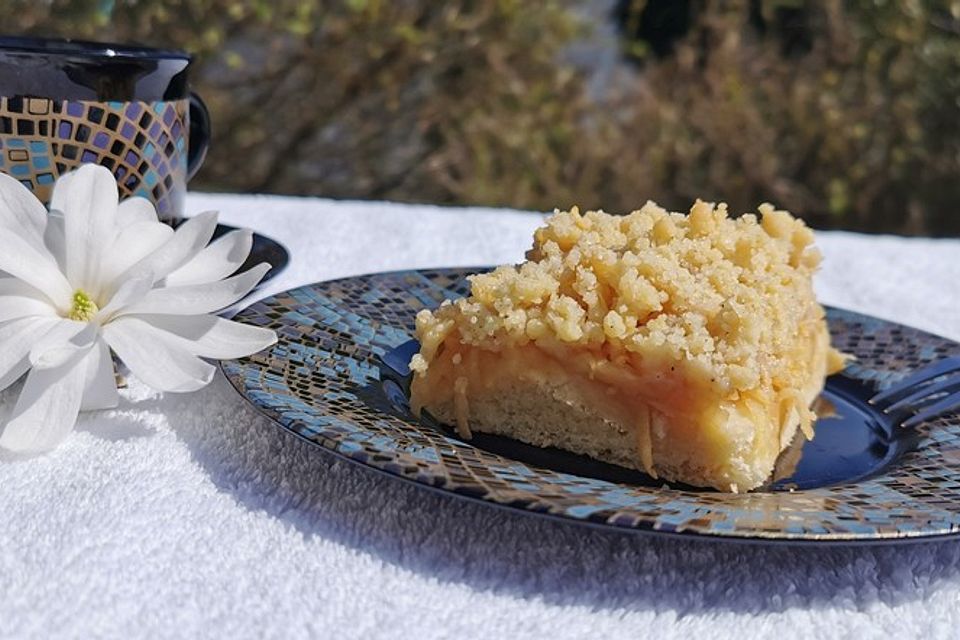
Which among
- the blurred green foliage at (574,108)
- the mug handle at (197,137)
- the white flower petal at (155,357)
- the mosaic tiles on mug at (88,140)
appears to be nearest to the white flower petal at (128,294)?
Answer: the white flower petal at (155,357)

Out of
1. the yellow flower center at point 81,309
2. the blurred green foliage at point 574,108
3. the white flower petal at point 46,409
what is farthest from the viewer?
the blurred green foliage at point 574,108

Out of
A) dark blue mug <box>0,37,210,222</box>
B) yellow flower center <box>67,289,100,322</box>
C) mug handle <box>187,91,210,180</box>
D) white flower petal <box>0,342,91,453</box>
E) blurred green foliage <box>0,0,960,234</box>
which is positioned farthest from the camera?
blurred green foliage <box>0,0,960,234</box>

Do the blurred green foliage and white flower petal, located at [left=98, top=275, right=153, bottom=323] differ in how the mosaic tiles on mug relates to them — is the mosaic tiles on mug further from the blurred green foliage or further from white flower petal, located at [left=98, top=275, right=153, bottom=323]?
the blurred green foliage

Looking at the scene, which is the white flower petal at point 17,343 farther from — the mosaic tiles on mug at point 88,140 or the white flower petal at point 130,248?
the mosaic tiles on mug at point 88,140

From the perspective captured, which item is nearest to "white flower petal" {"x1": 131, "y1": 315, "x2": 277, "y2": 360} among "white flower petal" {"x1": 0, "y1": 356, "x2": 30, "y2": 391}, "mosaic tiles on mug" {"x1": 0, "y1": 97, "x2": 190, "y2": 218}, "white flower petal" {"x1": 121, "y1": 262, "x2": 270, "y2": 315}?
"white flower petal" {"x1": 121, "y1": 262, "x2": 270, "y2": 315}

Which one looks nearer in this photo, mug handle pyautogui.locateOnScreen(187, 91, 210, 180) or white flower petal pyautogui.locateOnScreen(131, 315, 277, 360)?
white flower petal pyautogui.locateOnScreen(131, 315, 277, 360)

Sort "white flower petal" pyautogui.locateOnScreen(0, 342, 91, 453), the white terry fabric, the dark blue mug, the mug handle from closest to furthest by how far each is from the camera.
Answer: the white terry fabric → "white flower petal" pyautogui.locateOnScreen(0, 342, 91, 453) → the dark blue mug → the mug handle

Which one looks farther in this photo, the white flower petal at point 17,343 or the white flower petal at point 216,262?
the white flower petal at point 216,262

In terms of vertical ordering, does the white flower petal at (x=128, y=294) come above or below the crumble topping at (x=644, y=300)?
below
